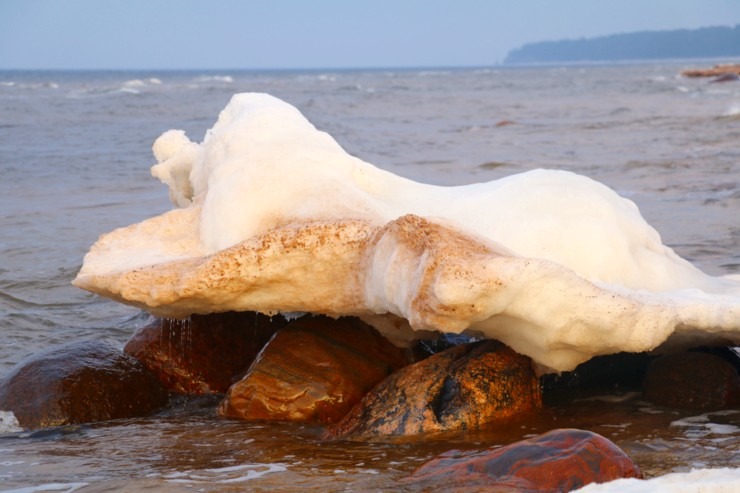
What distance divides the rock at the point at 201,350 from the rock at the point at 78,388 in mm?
118

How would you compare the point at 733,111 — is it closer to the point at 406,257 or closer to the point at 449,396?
the point at 449,396

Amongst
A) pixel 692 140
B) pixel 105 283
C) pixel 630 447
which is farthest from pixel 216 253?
pixel 692 140

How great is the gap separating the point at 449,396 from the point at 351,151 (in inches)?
568

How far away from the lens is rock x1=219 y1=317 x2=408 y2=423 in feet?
17.4

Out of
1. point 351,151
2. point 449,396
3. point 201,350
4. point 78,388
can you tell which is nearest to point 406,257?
point 449,396

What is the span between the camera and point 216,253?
507 cm

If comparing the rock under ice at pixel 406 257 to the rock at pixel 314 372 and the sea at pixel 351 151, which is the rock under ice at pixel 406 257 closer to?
the rock at pixel 314 372

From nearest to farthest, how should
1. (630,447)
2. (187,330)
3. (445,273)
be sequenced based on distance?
(445,273), (630,447), (187,330)

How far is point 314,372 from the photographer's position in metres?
5.38

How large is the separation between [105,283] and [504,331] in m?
2.03

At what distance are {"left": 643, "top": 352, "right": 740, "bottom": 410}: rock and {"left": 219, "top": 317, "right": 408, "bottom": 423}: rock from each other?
135cm

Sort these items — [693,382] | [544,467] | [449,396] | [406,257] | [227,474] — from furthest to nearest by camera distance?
[693,382], [449,396], [406,257], [227,474], [544,467]

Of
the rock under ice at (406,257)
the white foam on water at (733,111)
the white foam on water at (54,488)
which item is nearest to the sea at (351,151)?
the white foam on water at (54,488)

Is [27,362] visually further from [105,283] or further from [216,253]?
[216,253]
